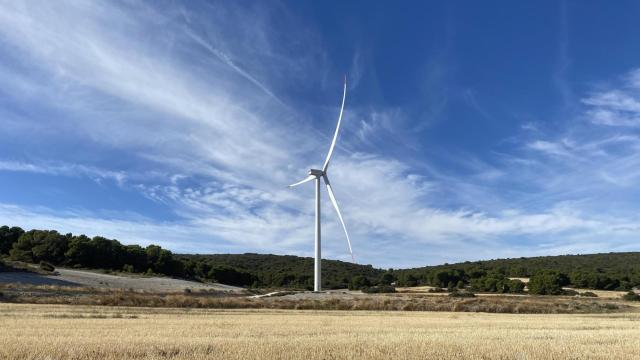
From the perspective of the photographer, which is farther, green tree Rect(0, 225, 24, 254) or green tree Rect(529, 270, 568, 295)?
green tree Rect(0, 225, 24, 254)

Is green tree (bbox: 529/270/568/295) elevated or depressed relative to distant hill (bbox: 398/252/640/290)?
depressed

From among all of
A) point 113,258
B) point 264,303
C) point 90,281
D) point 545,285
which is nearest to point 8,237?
point 113,258

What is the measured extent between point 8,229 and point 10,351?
422 ft

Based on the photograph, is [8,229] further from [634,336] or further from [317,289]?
[634,336]

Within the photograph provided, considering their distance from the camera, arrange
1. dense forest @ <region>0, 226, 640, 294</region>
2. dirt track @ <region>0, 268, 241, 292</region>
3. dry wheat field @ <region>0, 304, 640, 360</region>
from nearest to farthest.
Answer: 1. dry wheat field @ <region>0, 304, 640, 360</region>
2. dirt track @ <region>0, 268, 241, 292</region>
3. dense forest @ <region>0, 226, 640, 294</region>

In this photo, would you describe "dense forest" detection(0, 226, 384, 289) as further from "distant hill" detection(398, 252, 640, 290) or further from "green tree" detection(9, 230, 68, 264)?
"distant hill" detection(398, 252, 640, 290)

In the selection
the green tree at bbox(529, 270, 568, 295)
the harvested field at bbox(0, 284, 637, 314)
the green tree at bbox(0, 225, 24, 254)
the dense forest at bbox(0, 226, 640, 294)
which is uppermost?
the green tree at bbox(0, 225, 24, 254)

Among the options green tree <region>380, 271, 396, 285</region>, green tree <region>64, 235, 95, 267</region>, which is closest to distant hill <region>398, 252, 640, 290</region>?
green tree <region>380, 271, 396, 285</region>

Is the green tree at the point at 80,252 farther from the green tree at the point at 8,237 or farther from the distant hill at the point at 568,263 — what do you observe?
the distant hill at the point at 568,263

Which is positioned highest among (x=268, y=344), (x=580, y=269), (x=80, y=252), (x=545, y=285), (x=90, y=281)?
(x=580, y=269)

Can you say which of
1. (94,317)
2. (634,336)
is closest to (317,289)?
(94,317)

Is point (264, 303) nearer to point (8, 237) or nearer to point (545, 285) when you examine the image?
point (545, 285)

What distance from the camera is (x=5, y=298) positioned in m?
50.6

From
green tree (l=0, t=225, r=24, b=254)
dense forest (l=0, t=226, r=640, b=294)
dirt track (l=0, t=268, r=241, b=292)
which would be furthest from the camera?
green tree (l=0, t=225, r=24, b=254)
